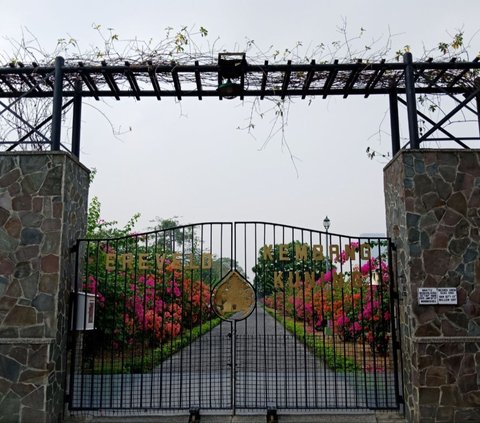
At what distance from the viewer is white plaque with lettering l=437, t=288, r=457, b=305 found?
5738 mm

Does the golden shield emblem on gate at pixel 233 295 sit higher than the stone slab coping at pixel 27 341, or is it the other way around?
the golden shield emblem on gate at pixel 233 295

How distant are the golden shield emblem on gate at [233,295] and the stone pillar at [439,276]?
6.13 ft

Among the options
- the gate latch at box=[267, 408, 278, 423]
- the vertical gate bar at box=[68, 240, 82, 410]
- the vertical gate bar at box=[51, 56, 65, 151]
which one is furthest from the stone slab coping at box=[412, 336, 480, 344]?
the vertical gate bar at box=[51, 56, 65, 151]

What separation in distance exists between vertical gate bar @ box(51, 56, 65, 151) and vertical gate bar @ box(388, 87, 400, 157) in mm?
4363

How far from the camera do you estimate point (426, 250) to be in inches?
231

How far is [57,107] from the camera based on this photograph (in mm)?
6137

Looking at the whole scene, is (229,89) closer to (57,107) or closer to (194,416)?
(57,107)

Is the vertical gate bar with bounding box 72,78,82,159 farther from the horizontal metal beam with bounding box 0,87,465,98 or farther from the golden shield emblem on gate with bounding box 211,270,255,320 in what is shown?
the golden shield emblem on gate with bounding box 211,270,255,320

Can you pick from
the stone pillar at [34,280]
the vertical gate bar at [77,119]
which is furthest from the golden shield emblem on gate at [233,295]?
the vertical gate bar at [77,119]

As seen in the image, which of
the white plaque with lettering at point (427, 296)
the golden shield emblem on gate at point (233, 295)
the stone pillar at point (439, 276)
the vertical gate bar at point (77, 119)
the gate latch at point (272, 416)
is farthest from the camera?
the vertical gate bar at point (77, 119)

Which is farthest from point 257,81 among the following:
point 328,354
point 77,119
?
point 328,354

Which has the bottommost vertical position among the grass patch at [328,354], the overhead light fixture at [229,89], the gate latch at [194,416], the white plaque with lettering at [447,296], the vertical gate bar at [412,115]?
the gate latch at [194,416]

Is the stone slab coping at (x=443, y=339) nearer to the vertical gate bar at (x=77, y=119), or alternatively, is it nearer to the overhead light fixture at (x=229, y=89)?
the overhead light fixture at (x=229, y=89)

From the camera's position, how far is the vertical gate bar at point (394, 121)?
6.85 m
